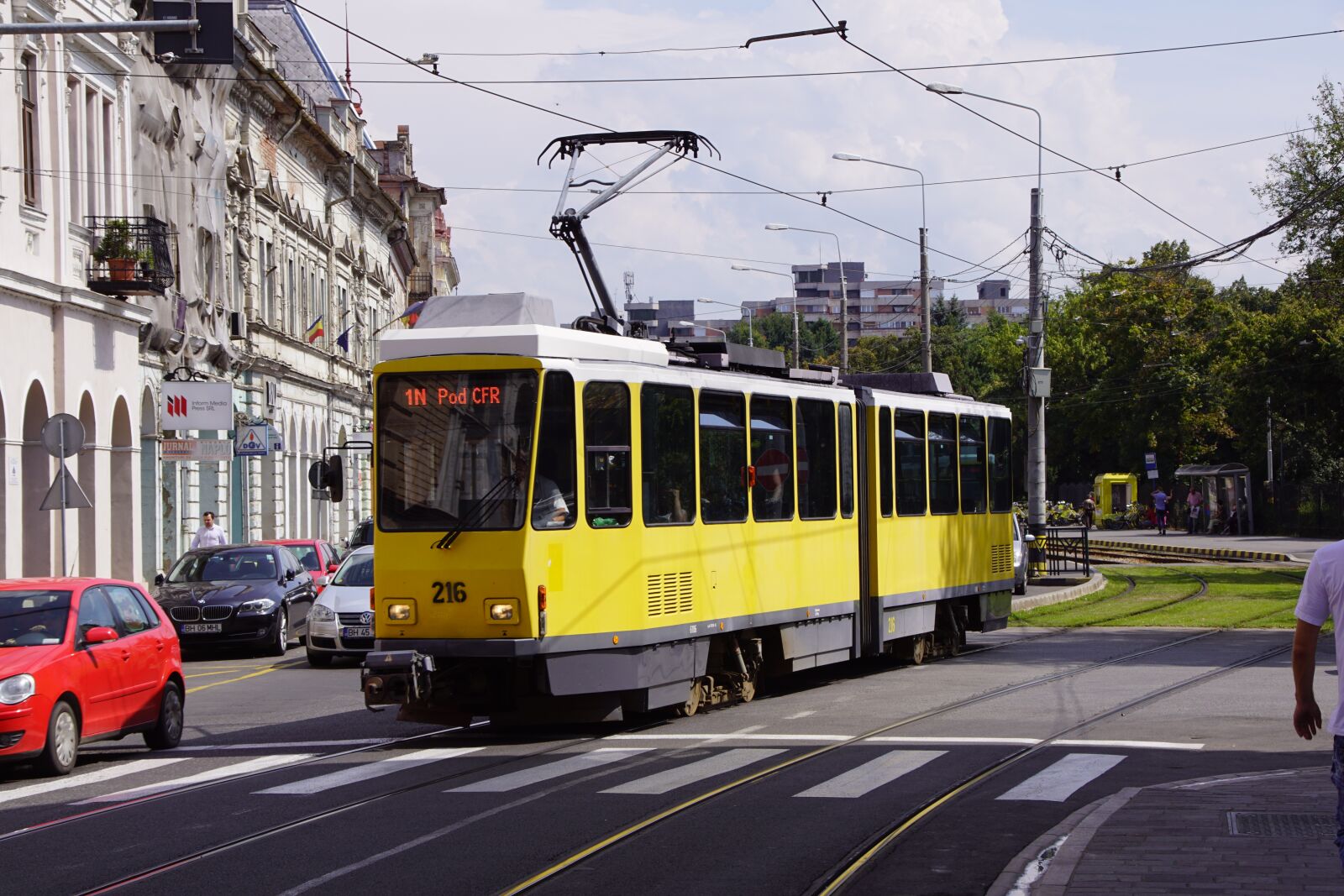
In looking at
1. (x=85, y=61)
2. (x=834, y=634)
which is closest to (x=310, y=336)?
(x=85, y=61)

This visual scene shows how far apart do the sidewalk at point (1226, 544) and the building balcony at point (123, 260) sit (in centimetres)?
2889

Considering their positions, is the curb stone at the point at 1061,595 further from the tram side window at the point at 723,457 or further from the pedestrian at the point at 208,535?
the tram side window at the point at 723,457

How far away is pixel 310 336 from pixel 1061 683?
1385 inches

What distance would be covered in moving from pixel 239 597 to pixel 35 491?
666cm

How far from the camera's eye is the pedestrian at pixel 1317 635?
6336 mm

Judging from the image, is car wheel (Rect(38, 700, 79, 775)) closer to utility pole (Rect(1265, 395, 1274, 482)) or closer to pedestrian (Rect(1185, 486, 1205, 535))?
utility pole (Rect(1265, 395, 1274, 482))

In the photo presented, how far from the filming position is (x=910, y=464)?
20.6m

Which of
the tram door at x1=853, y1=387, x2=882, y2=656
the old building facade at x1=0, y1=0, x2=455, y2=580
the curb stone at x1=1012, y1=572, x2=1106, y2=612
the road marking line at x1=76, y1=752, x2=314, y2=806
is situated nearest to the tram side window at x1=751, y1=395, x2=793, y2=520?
the tram door at x1=853, y1=387, x2=882, y2=656

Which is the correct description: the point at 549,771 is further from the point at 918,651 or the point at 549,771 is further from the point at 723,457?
the point at 918,651

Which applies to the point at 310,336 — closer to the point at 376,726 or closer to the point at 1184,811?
the point at 376,726

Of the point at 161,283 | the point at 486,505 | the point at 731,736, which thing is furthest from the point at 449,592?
the point at 161,283

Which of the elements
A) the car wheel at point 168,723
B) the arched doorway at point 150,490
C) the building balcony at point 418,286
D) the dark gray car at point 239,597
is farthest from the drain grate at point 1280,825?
the building balcony at point 418,286

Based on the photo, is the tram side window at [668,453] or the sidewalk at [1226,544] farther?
the sidewalk at [1226,544]

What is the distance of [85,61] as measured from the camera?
31844 millimetres
